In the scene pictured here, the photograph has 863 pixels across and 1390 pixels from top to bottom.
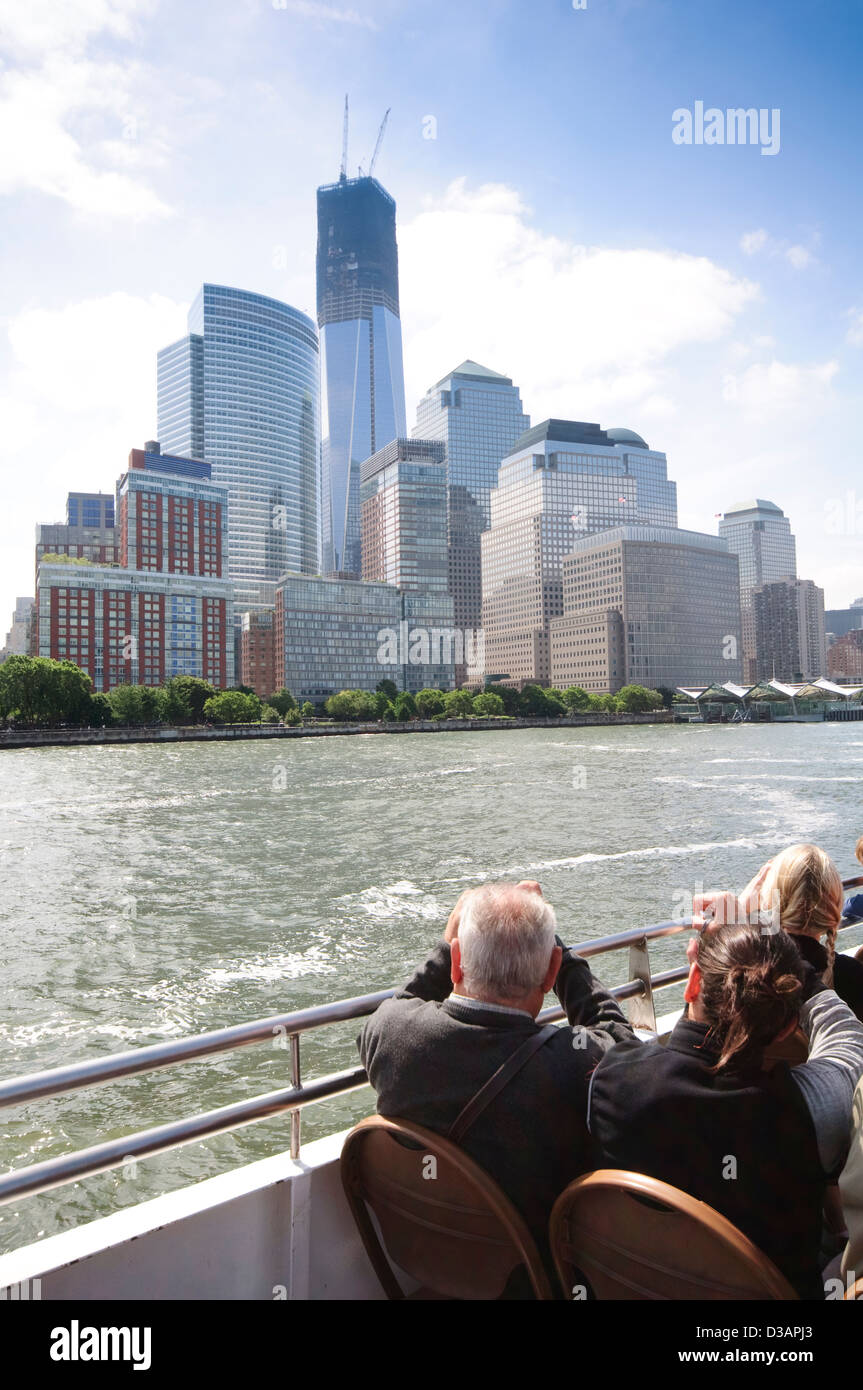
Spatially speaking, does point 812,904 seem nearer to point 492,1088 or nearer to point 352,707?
point 492,1088

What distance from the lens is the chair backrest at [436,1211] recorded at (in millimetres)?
2301

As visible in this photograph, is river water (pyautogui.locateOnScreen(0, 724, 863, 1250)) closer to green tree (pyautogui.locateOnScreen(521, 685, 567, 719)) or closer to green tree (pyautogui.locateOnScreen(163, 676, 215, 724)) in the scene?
green tree (pyautogui.locateOnScreen(163, 676, 215, 724))

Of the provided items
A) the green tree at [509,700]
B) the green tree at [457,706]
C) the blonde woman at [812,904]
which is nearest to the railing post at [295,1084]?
the blonde woman at [812,904]

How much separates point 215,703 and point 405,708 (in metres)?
39.4

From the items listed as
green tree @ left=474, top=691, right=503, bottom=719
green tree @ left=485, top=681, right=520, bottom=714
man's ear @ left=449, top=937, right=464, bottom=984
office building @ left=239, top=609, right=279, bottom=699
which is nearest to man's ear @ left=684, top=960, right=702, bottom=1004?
man's ear @ left=449, top=937, right=464, bottom=984

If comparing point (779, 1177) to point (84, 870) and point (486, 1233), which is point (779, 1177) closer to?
point (486, 1233)

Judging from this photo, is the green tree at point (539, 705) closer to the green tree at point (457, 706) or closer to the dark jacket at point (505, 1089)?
the green tree at point (457, 706)

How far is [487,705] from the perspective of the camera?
166 meters

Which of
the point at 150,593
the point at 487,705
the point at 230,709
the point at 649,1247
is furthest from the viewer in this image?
the point at 487,705

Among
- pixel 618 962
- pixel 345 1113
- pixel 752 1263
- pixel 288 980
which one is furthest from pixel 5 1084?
pixel 618 962

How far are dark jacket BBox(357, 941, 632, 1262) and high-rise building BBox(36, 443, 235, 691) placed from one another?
162m

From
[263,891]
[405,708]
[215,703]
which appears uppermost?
[215,703]

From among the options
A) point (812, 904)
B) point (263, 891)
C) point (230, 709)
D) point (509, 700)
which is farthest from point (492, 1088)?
point (509, 700)

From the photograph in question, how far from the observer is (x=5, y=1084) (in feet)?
7.59
